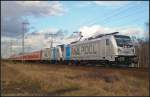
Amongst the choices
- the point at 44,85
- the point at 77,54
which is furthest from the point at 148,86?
the point at 77,54

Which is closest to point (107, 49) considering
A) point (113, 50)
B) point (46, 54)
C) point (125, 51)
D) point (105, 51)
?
point (105, 51)

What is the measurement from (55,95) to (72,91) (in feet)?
3.48

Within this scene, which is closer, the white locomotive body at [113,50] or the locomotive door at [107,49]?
the white locomotive body at [113,50]

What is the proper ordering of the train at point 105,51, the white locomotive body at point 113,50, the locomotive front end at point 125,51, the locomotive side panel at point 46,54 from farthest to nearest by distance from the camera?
the locomotive side panel at point 46,54 < the train at point 105,51 < the white locomotive body at point 113,50 < the locomotive front end at point 125,51

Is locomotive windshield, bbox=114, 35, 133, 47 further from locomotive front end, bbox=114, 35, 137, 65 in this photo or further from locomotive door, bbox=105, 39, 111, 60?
locomotive door, bbox=105, 39, 111, 60

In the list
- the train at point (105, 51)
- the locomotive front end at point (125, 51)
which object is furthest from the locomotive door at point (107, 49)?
the locomotive front end at point (125, 51)

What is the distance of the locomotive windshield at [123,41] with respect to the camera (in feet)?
102

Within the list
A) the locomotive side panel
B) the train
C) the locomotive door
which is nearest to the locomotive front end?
the train

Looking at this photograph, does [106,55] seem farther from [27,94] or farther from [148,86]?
[27,94]

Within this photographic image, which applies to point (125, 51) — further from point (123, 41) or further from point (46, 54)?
point (46, 54)

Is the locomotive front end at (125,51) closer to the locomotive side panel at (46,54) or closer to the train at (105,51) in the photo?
the train at (105,51)

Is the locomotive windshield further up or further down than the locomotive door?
further up

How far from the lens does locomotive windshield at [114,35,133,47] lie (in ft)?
102

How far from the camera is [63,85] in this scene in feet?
54.1
